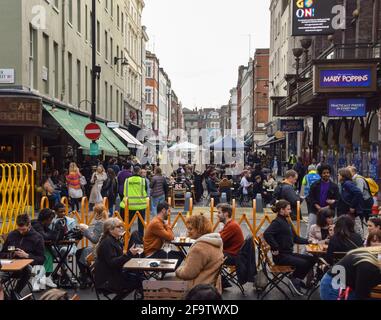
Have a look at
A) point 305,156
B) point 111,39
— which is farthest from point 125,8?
point 305,156

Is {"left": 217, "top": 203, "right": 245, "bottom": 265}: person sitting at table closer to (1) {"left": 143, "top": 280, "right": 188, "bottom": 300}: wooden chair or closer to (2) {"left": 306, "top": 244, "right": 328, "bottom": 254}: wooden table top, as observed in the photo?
(2) {"left": 306, "top": 244, "right": 328, "bottom": 254}: wooden table top

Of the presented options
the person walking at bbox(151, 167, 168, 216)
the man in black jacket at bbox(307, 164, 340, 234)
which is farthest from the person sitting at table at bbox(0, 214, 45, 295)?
the person walking at bbox(151, 167, 168, 216)

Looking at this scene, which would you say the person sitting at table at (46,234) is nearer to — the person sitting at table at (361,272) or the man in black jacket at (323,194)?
the person sitting at table at (361,272)

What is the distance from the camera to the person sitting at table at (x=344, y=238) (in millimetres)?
7250

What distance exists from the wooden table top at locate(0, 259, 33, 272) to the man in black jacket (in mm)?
6375

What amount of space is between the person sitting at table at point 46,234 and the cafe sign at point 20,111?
974 centimetres

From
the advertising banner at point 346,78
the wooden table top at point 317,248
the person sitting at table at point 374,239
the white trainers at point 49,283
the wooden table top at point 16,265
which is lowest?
the white trainers at point 49,283

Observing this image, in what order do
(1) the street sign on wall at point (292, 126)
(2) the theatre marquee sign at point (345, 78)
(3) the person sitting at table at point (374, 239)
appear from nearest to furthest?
(3) the person sitting at table at point (374, 239), (2) the theatre marquee sign at point (345, 78), (1) the street sign on wall at point (292, 126)

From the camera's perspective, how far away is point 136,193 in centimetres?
1312

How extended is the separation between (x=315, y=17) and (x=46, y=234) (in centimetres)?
1631

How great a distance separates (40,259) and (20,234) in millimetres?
507

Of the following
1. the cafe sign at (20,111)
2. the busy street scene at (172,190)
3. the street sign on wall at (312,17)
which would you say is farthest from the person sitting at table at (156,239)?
the street sign on wall at (312,17)

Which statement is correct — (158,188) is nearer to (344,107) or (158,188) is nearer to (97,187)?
(97,187)
